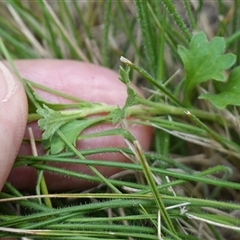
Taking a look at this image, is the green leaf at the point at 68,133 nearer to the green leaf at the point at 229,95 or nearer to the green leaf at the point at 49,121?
the green leaf at the point at 49,121

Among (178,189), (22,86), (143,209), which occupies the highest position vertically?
(22,86)

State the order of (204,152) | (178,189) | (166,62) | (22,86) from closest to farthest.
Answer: (22,86) → (178,189) → (204,152) → (166,62)

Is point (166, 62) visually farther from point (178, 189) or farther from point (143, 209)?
point (143, 209)

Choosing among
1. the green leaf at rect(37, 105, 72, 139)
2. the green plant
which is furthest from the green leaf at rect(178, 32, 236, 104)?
the green leaf at rect(37, 105, 72, 139)

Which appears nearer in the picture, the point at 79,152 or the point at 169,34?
the point at 79,152

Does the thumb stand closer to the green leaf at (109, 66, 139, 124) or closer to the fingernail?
the fingernail

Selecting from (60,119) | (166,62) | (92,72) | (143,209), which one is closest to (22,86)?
(60,119)

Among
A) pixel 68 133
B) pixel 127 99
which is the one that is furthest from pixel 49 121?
pixel 127 99
